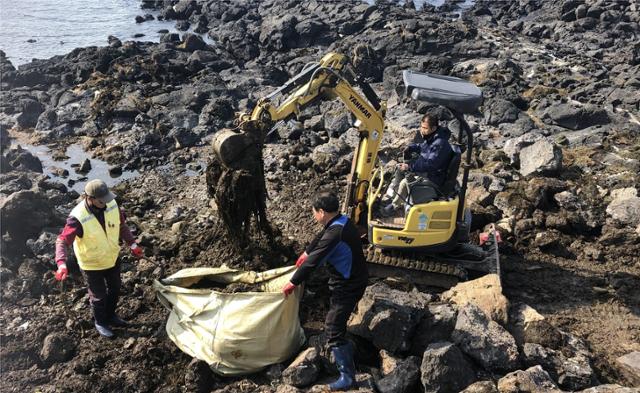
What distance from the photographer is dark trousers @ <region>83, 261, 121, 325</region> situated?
5992 mm

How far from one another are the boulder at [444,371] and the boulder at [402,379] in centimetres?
10

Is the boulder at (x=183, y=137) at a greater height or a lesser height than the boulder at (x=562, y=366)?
lesser

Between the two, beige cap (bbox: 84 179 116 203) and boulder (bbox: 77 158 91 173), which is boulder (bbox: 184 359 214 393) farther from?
boulder (bbox: 77 158 91 173)

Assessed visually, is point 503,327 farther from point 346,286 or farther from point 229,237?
point 229,237

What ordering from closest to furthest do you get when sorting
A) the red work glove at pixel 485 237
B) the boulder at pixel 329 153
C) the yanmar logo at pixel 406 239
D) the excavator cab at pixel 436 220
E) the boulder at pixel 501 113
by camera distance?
the excavator cab at pixel 436 220
the yanmar logo at pixel 406 239
the red work glove at pixel 485 237
the boulder at pixel 329 153
the boulder at pixel 501 113

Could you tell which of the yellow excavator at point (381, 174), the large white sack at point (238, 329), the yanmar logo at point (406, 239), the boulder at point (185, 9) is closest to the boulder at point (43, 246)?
the yellow excavator at point (381, 174)

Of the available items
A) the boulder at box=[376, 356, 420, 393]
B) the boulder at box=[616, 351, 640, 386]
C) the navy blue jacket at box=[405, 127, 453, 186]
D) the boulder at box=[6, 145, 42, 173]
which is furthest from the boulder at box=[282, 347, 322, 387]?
the boulder at box=[6, 145, 42, 173]

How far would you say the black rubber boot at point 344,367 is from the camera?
4988 millimetres

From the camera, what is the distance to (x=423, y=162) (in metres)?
6.98

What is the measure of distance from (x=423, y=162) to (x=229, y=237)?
281 cm

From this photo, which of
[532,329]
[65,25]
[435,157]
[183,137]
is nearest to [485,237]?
[435,157]

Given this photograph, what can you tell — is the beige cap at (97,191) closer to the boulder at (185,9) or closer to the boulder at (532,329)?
the boulder at (532,329)

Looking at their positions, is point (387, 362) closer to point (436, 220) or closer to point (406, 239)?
point (406, 239)

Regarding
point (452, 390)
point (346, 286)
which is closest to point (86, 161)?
point (346, 286)
